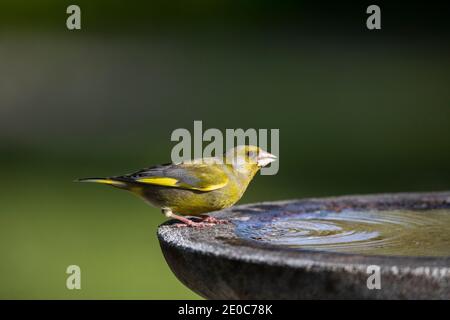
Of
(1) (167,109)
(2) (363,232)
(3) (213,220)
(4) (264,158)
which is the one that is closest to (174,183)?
(3) (213,220)

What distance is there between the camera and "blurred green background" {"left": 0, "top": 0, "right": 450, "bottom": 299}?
7340mm

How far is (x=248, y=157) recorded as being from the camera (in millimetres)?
3600

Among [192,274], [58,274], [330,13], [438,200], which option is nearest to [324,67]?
[330,13]

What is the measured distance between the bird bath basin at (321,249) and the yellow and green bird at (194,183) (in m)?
0.12

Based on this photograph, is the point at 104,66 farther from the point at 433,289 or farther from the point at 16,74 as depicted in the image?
the point at 433,289

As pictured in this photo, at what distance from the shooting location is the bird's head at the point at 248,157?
3.59 metres

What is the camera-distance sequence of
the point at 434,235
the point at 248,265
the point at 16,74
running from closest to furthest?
the point at 248,265
the point at 434,235
the point at 16,74

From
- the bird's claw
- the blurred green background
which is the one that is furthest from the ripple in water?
the blurred green background

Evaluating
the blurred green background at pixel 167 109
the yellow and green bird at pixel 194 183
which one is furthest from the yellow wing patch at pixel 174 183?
the blurred green background at pixel 167 109

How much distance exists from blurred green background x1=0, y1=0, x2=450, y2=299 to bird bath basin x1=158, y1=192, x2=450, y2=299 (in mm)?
2510

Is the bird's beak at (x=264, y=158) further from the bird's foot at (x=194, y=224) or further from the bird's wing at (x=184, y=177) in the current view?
the bird's foot at (x=194, y=224)

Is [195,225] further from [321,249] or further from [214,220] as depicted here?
[321,249]

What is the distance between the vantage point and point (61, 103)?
47.1 ft

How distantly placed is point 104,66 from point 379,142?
6.45 m
